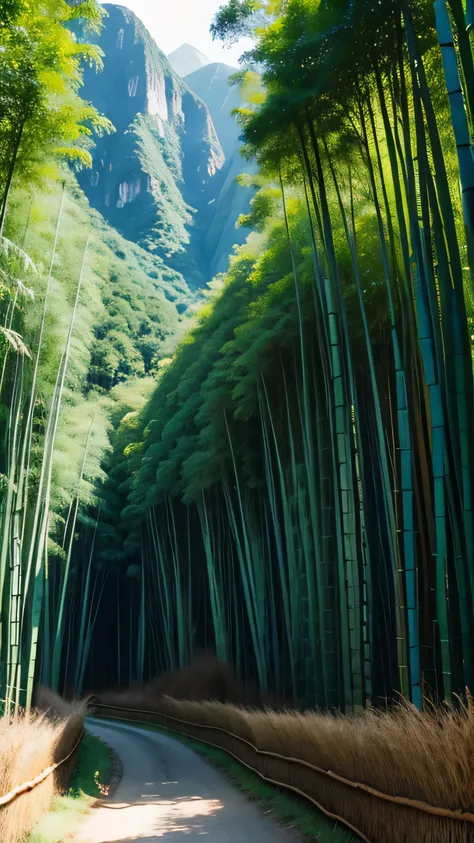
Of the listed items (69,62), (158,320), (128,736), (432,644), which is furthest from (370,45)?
(158,320)

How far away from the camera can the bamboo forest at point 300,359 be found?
3816 mm

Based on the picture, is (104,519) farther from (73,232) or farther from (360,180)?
(360,180)

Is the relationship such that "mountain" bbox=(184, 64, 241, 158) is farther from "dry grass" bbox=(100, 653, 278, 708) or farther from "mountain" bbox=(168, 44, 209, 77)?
"dry grass" bbox=(100, 653, 278, 708)

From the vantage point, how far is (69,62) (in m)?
5.17

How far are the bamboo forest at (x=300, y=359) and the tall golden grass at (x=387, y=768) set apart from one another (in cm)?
50

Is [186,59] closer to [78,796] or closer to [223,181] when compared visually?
[223,181]

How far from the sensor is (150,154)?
159ft

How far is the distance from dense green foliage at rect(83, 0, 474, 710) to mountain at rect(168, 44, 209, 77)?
7471cm

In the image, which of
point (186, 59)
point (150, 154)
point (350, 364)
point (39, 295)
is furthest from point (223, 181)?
point (350, 364)

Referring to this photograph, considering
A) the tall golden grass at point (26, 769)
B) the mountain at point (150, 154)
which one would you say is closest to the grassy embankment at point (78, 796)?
the tall golden grass at point (26, 769)

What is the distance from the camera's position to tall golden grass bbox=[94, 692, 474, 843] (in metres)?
2.53

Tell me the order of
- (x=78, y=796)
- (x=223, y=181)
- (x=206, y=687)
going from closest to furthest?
(x=78, y=796), (x=206, y=687), (x=223, y=181)

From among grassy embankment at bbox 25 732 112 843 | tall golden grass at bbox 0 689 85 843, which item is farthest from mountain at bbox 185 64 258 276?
tall golden grass at bbox 0 689 85 843

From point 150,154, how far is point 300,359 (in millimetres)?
44734
